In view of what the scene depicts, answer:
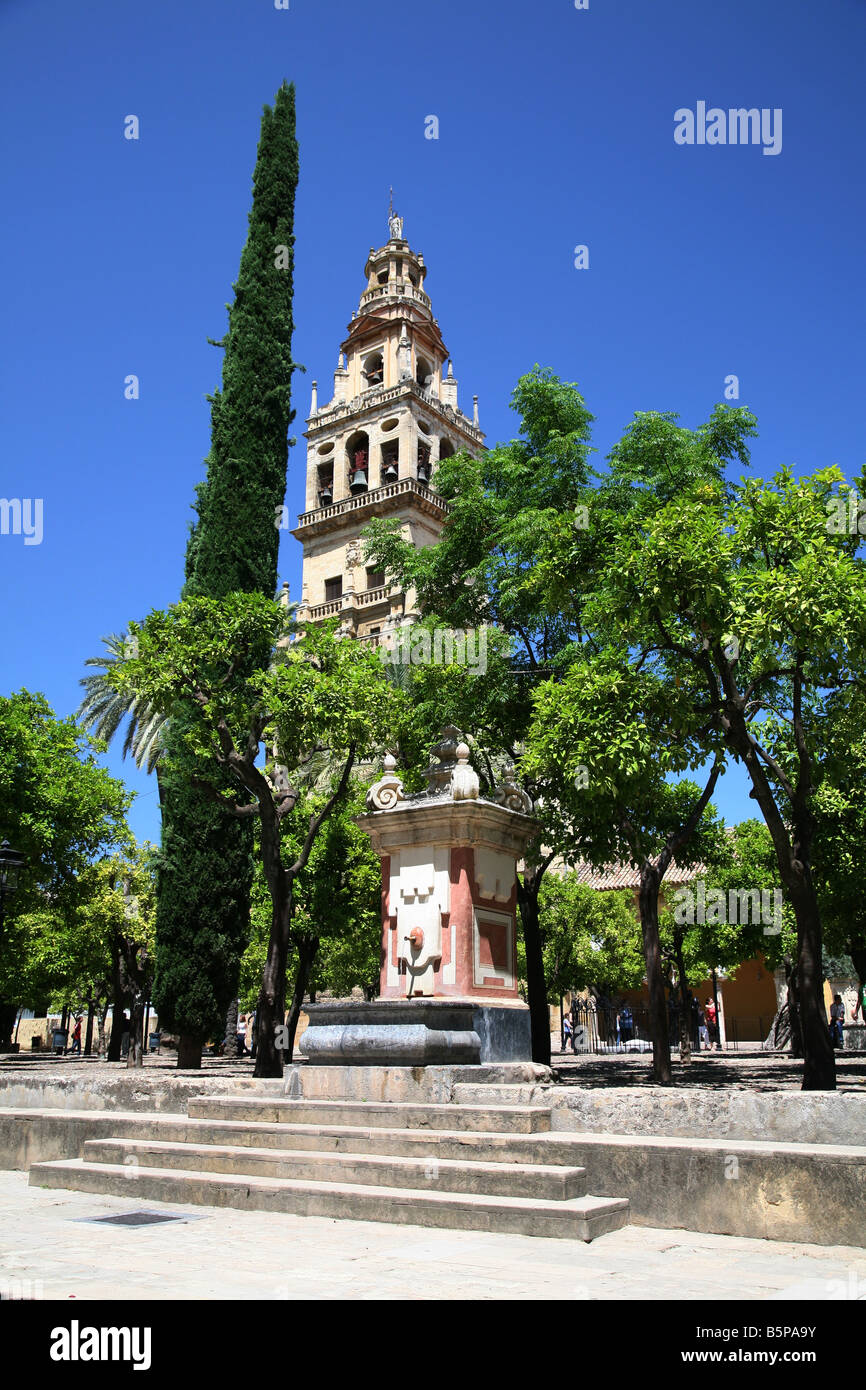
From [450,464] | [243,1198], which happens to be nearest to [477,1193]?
[243,1198]

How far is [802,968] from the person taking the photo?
41.3 ft

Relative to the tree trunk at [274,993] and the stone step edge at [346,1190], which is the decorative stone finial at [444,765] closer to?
the tree trunk at [274,993]

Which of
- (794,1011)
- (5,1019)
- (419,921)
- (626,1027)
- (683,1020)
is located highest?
(419,921)

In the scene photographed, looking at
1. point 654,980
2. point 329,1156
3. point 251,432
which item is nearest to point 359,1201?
point 329,1156

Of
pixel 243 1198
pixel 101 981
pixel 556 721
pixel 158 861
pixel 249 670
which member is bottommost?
pixel 101 981

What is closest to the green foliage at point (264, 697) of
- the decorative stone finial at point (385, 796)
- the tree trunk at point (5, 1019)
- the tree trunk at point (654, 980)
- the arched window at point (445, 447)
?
the decorative stone finial at point (385, 796)

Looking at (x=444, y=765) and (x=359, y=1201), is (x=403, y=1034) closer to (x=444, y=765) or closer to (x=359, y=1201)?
(x=359, y=1201)

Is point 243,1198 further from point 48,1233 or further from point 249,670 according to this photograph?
point 249,670

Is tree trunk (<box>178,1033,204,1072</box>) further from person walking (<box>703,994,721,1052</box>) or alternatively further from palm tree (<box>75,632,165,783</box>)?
person walking (<box>703,994,721,1052</box>)

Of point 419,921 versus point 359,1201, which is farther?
point 419,921

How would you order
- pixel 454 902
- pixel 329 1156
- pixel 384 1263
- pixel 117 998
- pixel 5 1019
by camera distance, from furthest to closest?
1. pixel 5 1019
2. pixel 117 998
3. pixel 454 902
4. pixel 329 1156
5. pixel 384 1263

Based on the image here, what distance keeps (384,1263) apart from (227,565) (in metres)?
19.4

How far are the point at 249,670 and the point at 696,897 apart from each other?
68.4 feet

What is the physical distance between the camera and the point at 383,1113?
8.57 meters
